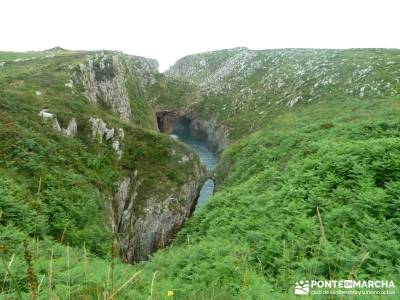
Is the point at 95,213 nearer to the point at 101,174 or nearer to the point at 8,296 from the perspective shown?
the point at 101,174

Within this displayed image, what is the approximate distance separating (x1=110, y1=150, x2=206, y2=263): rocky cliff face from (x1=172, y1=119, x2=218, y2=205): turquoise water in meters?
11.6

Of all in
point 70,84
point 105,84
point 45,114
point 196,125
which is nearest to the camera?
point 45,114

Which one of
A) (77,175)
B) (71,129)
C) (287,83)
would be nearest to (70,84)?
(71,129)

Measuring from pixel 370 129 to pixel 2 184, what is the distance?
25975 mm

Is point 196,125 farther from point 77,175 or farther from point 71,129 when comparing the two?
point 77,175

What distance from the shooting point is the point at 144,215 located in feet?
84.9

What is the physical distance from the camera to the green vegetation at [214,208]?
7852mm
